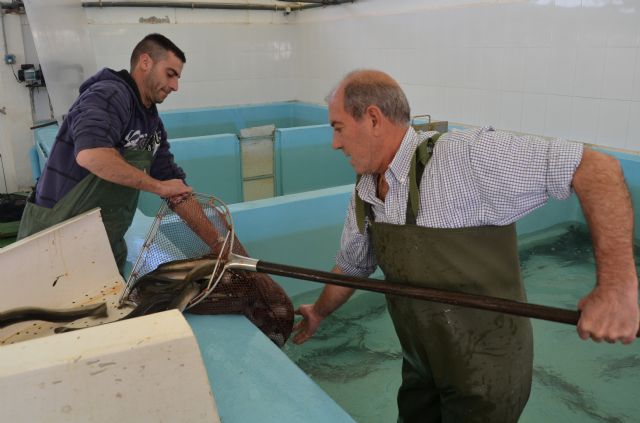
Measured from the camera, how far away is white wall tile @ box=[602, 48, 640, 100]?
131 inches

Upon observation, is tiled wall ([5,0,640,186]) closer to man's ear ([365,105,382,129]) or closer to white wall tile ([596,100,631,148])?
white wall tile ([596,100,631,148])

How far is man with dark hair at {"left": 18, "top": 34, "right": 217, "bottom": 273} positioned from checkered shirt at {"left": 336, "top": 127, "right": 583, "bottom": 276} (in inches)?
27.7

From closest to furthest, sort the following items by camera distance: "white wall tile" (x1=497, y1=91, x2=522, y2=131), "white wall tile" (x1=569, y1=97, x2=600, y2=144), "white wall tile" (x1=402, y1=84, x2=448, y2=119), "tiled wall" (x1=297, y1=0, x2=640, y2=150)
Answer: "tiled wall" (x1=297, y1=0, x2=640, y2=150) < "white wall tile" (x1=569, y1=97, x2=600, y2=144) < "white wall tile" (x1=497, y1=91, x2=522, y2=131) < "white wall tile" (x1=402, y1=84, x2=448, y2=119)

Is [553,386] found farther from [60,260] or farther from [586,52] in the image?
[586,52]

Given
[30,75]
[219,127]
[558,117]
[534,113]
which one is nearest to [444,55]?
[534,113]

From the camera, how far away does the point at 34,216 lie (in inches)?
78.9

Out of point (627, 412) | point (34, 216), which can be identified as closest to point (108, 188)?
point (34, 216)

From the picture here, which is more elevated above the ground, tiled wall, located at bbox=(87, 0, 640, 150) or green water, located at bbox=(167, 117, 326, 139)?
tiled wall, located at bbox=(87, 0, 640, 150)

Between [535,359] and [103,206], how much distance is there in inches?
82.9

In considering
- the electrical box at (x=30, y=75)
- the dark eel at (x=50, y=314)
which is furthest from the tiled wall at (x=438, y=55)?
the dark eel at (x=50, y=314)

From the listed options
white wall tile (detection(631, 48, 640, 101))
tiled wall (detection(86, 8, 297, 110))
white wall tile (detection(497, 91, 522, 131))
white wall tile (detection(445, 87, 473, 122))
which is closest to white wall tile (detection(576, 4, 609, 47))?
white wall tile (detection(631, 48, 640, 101))

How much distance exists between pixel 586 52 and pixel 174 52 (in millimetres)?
2907

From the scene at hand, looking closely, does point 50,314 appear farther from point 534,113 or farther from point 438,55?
point 438,55

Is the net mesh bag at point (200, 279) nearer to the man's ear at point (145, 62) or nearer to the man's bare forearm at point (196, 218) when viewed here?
the man's bare forearm at point (196, 218)
